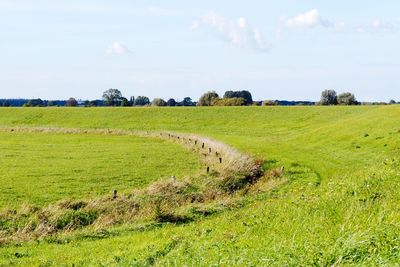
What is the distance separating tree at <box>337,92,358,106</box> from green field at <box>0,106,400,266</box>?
8475cm

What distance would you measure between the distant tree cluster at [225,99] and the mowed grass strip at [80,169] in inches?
3186

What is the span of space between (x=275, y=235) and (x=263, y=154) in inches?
1191

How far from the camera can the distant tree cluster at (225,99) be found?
141m

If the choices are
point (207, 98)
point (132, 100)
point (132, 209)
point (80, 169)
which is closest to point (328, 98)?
point (207, 98)

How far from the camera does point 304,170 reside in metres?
34.7

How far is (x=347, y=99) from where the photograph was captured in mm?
144250

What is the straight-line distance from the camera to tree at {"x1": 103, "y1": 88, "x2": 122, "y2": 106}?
611 feet

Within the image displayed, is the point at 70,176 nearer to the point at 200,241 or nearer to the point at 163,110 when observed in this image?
the point at 200,241

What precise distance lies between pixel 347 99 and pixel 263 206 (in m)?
130

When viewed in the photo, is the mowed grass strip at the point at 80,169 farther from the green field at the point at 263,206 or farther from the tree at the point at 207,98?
the tree at the point at 207,98

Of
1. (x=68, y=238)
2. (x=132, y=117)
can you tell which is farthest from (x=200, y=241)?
(x=132, y=117)

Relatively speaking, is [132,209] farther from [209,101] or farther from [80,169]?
[209,101]

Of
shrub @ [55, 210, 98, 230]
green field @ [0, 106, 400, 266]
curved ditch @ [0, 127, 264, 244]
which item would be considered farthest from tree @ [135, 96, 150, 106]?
shrub @ [55, 210, 98, 230]

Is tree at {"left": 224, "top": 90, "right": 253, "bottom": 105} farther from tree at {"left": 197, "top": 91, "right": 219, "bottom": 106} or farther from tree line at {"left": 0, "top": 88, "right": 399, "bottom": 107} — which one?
tree at {"left": 197, "top": 91, "right": 219, "bottom": 106}
